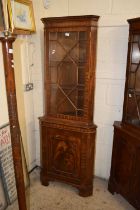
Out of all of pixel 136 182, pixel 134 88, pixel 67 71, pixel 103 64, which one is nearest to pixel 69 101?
pixel 67 71

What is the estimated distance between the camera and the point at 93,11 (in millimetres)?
2092

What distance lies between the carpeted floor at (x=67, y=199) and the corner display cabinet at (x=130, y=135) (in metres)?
0.17

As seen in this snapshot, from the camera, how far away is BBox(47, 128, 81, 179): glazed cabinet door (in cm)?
218

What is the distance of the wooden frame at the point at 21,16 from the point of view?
1950mm

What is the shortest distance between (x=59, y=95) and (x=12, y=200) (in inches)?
49.1

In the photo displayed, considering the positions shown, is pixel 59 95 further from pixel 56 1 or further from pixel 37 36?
pixel 56 1

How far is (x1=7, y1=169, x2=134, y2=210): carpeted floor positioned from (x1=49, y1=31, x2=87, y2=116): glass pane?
0.94 m

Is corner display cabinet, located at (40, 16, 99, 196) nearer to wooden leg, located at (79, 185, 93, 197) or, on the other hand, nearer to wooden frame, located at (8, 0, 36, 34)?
wooden leg, located at (79, 185, 93, 197)

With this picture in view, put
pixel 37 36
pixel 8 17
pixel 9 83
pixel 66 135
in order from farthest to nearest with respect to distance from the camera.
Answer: pixel 37 36 < pixel 66 135 < pixel 8 17 < pixel 9 83

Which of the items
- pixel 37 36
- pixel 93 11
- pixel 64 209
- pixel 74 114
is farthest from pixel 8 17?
pixel 64 209

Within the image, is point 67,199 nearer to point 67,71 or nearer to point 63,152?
point 63,152

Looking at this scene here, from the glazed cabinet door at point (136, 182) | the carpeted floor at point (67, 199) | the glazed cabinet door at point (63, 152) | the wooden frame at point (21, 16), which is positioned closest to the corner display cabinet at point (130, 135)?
the glazed cabinet door at point (136, 182)

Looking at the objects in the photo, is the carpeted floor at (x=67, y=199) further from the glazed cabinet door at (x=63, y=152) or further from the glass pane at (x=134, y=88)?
the glass pane at (x=134, y=88)

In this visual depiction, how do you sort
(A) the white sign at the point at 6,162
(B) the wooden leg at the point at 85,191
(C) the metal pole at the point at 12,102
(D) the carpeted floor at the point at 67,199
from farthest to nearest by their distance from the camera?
(B) the wooden leg at the point at 85,191 → (D) the carpeted floor at the point at 67,199 → (A) the white sign at the point at 6,162 → (C) the metal pole at the point at 12,102
